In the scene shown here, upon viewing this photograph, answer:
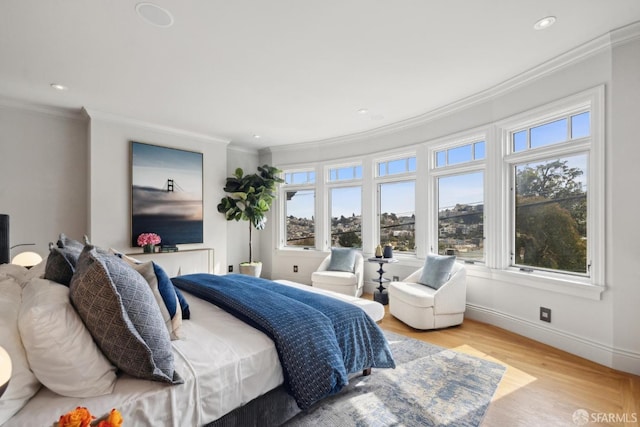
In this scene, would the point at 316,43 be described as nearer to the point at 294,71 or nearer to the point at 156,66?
the point at 294,71

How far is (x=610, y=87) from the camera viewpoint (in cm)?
253

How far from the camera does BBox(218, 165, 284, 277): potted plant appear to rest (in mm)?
5285

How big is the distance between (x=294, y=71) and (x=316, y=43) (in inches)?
20.2

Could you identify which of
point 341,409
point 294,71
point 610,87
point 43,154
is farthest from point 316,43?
point 43,154

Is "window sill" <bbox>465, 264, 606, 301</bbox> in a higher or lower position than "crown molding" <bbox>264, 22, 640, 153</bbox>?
lower

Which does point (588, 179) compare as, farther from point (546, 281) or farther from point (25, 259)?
point (25, 259)

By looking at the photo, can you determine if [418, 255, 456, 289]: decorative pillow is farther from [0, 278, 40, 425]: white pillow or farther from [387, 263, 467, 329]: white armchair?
[0, 278, 40, 425]: white pillow

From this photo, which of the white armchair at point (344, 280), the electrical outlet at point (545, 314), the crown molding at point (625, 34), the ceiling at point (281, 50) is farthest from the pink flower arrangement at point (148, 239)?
the crown molding at point (625, 34)

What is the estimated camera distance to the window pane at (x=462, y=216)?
3.83m

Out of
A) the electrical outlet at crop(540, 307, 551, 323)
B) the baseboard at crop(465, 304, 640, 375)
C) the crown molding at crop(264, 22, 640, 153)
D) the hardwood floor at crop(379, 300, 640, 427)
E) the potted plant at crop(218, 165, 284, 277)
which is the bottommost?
the hardwood floor at crop(379, 300, 640, 427)

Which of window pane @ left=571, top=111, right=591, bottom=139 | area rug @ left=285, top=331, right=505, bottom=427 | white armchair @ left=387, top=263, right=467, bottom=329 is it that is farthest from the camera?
white armchair @ left=387, top=263, right=467, bottom=329

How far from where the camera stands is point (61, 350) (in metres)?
1.10

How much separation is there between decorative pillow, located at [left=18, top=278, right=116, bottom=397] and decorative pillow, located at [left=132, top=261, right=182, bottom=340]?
1.41 ft

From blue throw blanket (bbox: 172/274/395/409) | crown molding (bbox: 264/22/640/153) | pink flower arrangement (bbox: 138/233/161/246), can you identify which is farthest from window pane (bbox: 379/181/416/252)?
pink flower arrangement (bbox: 138/233/161/246)
